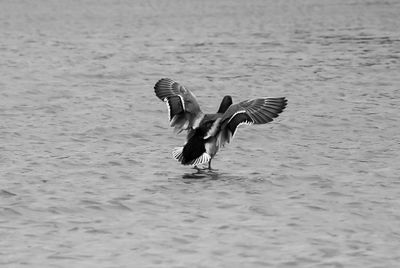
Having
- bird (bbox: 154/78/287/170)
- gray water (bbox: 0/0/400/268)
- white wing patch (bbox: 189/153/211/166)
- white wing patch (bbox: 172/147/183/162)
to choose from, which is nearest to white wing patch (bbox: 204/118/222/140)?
bird (bbox: 154/78/287/170)

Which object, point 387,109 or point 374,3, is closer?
point 387,109

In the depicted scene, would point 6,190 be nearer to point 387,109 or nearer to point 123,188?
point 123,188

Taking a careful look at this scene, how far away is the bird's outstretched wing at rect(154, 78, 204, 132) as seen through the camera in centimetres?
1521

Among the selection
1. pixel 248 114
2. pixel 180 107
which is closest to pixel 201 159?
Result: pixel 248 114

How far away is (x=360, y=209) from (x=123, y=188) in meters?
3.33

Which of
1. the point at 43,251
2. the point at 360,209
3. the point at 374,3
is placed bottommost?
the point at 43,251

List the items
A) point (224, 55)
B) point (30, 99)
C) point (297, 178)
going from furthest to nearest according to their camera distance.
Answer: point (224, 55), point (30, 99), point (297, 178)

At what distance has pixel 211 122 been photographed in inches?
588

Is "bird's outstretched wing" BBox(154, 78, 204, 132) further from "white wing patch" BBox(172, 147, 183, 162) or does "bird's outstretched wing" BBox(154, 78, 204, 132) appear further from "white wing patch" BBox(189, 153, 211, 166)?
"white wing patch" BBox(189, 153, 211, 166)

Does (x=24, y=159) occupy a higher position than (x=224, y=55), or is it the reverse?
(x=224, y=55)

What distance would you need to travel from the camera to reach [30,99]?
23594 millimetres

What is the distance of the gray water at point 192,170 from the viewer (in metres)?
11.2

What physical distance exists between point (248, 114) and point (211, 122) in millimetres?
618

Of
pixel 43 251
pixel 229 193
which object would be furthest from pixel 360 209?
pixel 43 251
